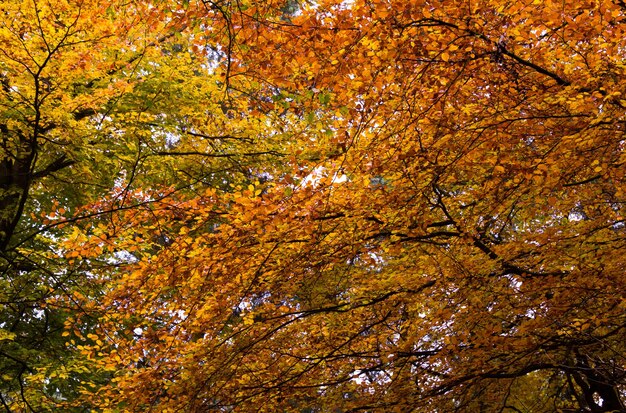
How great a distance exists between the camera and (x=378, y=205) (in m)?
4.89

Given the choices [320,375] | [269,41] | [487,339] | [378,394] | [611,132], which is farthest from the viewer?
[320,375]

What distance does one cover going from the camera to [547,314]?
16.6 feet

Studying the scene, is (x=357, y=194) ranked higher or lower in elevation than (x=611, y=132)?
higher

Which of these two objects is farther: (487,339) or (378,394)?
(378,394)

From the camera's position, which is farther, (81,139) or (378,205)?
(81,139)

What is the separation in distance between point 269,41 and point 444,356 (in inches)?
135

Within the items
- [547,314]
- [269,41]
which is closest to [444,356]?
[547,314]

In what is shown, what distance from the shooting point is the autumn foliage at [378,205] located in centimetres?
391

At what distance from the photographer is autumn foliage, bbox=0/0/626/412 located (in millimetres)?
3912

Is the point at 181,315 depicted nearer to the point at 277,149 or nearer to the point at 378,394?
the point at 378,394

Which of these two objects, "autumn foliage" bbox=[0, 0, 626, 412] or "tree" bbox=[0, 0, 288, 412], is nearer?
"autumn foliage" bbox=[0, 0, 626, 412]

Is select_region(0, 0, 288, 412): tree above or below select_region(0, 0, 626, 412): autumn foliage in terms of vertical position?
above

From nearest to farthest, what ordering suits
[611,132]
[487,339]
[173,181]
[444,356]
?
1. [611,132]
2. [487,339]
3. [444,356]
4. [173,181]

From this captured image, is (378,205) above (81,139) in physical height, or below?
below
